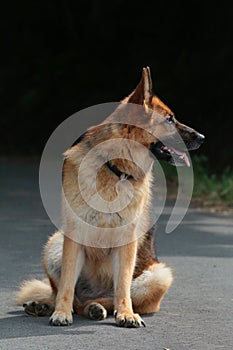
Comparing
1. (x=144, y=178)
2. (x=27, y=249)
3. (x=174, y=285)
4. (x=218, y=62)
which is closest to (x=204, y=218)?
(x=27, y=249)

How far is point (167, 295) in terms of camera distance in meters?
7.93

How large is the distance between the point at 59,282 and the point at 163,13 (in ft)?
54.8

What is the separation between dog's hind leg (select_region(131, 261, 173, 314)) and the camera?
698cm

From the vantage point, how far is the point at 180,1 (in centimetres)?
2256

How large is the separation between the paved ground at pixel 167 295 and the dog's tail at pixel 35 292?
11 cm

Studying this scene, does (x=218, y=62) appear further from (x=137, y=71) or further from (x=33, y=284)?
(x=33, y=284)

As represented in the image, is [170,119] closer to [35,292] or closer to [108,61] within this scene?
[35,292]

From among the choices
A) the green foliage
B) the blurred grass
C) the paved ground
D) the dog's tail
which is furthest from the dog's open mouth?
the green foliage

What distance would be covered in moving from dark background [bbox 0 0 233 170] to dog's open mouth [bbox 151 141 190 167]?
1162 cm

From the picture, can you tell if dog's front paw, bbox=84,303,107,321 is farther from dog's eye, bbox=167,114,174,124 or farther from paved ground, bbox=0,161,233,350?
dog's eye, bbox=167,114,174,124

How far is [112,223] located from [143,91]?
99 centimetres

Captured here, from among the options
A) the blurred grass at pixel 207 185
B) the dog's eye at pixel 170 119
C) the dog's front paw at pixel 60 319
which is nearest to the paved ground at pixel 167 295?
the dog's front paw at pixel 60 319

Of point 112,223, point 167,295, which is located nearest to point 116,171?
point 112,223

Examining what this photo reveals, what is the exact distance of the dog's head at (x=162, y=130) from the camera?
6.84 metres
